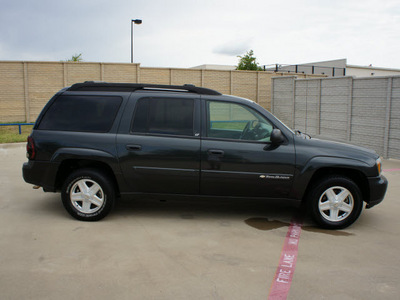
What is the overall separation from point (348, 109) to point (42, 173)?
404 inches

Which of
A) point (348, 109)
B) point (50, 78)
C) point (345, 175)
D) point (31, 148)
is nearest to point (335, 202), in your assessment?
point (345, 175)


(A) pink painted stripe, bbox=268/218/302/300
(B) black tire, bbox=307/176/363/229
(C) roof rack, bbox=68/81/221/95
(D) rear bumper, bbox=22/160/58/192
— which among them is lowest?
(A) pink painted stripe, bbox=268/218/302/300

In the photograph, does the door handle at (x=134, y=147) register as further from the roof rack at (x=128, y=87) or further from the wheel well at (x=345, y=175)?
the wheel well at (x=345, y=175)

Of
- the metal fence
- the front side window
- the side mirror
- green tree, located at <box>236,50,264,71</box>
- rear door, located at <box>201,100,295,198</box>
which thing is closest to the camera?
the side mirror

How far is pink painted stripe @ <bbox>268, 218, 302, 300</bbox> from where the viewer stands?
3561mm

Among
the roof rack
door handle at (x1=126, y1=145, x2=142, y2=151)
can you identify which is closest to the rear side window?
the roof rack

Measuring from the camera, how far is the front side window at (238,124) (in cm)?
541

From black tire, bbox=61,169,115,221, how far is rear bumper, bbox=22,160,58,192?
0.75 feet

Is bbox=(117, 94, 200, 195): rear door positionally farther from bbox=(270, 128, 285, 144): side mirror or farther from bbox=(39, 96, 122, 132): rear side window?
bbox=(270, 128, 285, 144): side mirror

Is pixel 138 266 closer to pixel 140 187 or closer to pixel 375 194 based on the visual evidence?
pixel 140 187

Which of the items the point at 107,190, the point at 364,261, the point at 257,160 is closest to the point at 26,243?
the point at 107,190

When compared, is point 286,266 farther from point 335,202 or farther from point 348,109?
point 348,109

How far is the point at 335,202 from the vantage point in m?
5.31

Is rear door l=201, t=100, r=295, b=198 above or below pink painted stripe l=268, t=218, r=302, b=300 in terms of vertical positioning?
above
